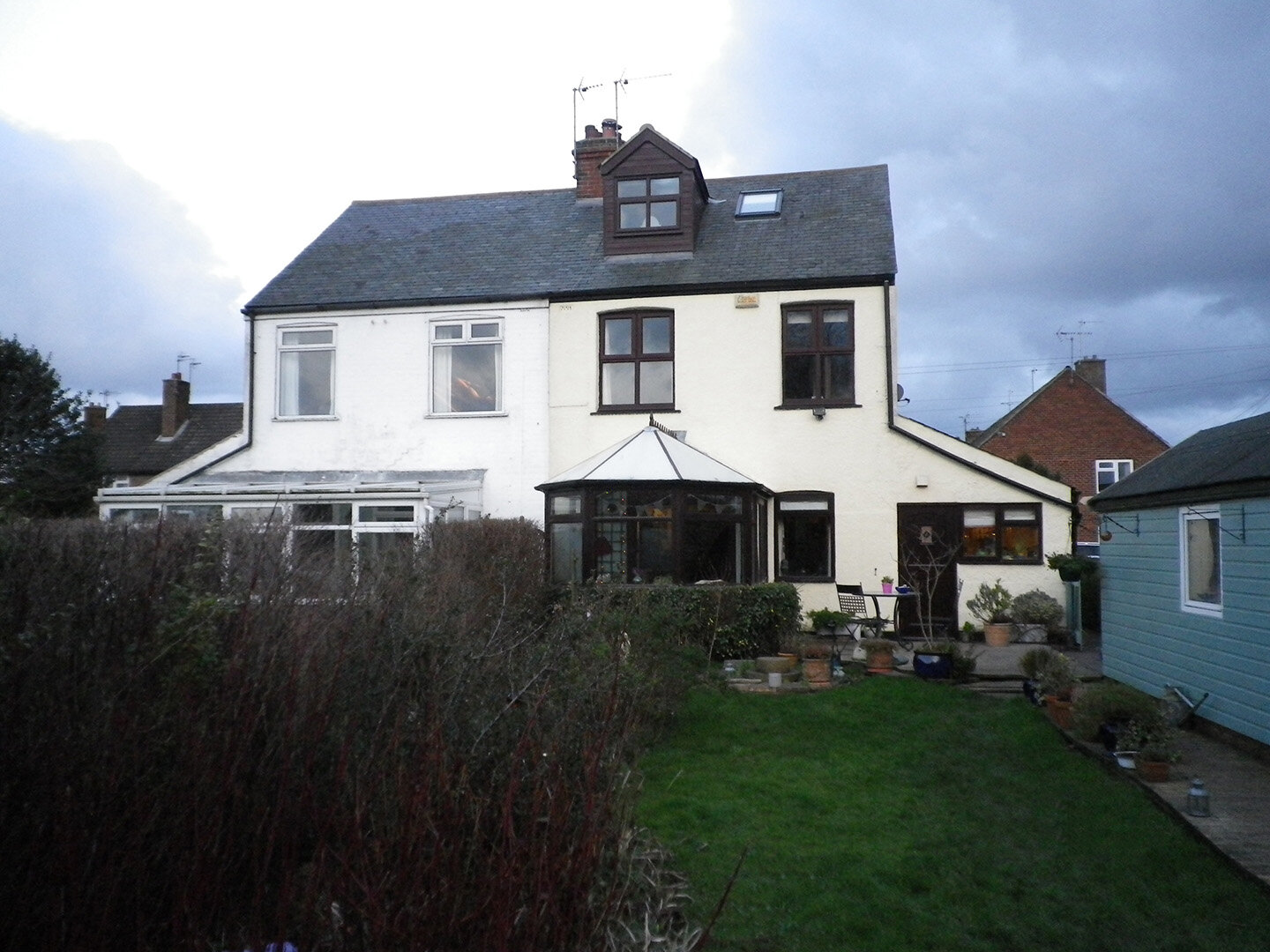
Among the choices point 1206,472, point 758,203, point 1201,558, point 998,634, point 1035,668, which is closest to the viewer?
Result: point 1206,472

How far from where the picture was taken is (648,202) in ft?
60.6

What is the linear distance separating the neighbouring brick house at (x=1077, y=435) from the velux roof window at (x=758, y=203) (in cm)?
1836

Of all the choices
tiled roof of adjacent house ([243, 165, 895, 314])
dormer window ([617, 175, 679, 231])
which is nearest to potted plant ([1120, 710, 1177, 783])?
tiled roof of adjacent house ([243, 165, 895, 314])

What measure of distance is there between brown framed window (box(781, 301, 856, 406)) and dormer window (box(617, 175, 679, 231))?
2946mm

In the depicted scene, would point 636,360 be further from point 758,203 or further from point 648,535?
point 758,203

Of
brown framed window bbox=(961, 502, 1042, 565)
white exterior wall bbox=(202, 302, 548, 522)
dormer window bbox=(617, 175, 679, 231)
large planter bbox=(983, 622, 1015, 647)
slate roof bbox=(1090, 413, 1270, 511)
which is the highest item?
dormer window bbox=(617, 175, 679, 231)

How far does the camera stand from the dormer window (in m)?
18.4

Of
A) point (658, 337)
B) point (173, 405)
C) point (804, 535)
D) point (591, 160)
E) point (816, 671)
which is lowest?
point (816, 671)

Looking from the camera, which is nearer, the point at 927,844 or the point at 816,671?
the point at 927,844

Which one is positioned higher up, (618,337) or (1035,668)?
(618,337)

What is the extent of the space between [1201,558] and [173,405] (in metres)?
35.9

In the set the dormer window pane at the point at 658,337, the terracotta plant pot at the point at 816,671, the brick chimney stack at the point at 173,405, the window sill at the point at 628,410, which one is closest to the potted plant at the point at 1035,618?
the terracotta plant pot at the point at 816,671

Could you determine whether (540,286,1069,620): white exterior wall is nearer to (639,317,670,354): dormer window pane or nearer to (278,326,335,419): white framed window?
(639,317,670,354): dormer window pane

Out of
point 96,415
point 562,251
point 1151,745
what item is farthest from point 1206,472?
point 96,415
